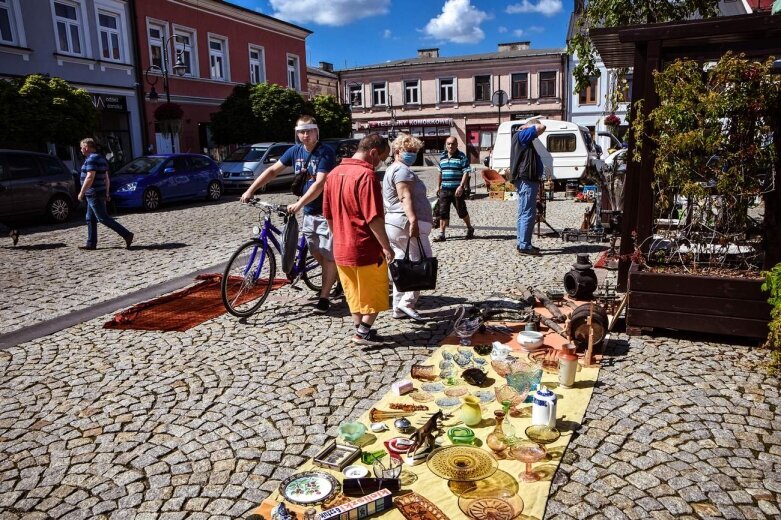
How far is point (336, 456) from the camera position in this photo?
3.38 metres

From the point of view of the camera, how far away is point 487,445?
11.6ft

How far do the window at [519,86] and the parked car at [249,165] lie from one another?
27532mm

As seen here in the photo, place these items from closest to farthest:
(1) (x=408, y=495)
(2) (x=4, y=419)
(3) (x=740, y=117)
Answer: (1) (x=408, y=495) < (2) (x=4, y=419) < (3) (x=740, y=117)

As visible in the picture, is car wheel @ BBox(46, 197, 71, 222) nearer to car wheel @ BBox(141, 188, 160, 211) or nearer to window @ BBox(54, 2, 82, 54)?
car wheel @ BBox(141, 188, 160, 211)

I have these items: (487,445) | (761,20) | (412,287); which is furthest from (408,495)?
(761,20)

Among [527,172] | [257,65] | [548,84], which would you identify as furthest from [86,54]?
[548,84]

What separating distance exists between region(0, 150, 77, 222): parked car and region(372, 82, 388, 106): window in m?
36.9

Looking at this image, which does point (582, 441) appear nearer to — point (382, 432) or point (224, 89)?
point (382, 432)

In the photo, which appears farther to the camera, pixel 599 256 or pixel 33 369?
pixel 599 256

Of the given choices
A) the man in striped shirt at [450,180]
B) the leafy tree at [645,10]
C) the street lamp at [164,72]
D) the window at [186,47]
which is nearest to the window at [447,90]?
the window at [186,47]

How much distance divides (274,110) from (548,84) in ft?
82.8

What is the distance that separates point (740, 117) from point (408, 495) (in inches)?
160

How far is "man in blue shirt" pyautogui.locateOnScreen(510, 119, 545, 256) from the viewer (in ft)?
28.2

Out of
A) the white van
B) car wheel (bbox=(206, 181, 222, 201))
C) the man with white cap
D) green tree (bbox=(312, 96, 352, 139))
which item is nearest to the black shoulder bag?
the man with white cap
